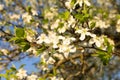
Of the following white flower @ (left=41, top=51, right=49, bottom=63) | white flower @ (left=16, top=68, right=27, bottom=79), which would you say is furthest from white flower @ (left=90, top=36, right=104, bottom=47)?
white flower @ (left=16, top=68, right=27, bottom=79)

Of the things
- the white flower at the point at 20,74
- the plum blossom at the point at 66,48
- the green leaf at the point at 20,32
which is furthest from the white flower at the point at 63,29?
the white flower at the point at 20,74

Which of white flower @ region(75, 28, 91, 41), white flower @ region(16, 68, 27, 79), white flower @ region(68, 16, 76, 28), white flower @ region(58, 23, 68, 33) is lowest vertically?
white flower @ region(75, 28, 91, 41)

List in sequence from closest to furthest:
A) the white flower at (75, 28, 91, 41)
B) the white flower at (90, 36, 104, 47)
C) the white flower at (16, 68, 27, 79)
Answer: the white flower at (75, 28, 91, 41)
the white flower at (90, 36, 104, 47)
the white flower at (16, 68, 27, 79)

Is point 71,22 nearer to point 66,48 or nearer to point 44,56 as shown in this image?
point 66,48

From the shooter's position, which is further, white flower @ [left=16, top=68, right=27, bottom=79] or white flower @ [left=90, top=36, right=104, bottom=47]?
white flower @ [left=16, top=68, right=27, bottom=79]

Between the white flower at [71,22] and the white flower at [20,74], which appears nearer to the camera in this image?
the white flower at [71,22]

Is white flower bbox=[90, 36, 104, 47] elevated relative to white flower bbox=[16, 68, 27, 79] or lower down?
lower down

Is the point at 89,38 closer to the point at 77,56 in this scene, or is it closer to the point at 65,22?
the point at 65,22

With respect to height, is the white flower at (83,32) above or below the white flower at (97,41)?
above

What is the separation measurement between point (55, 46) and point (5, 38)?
2174 millimetres

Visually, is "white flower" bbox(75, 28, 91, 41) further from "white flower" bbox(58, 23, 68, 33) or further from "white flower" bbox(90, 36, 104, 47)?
"white flower" bbox(58, 23, 68, 33)

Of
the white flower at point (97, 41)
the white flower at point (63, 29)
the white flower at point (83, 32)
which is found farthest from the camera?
the white flower at point (63, 29)

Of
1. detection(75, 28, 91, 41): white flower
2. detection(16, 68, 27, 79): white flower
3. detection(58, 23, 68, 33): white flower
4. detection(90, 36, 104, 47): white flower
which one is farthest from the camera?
detection(16, 68, 27, 79): white flower

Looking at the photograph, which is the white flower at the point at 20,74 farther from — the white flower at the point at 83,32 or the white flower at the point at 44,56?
the white flower at the point at 83,32
